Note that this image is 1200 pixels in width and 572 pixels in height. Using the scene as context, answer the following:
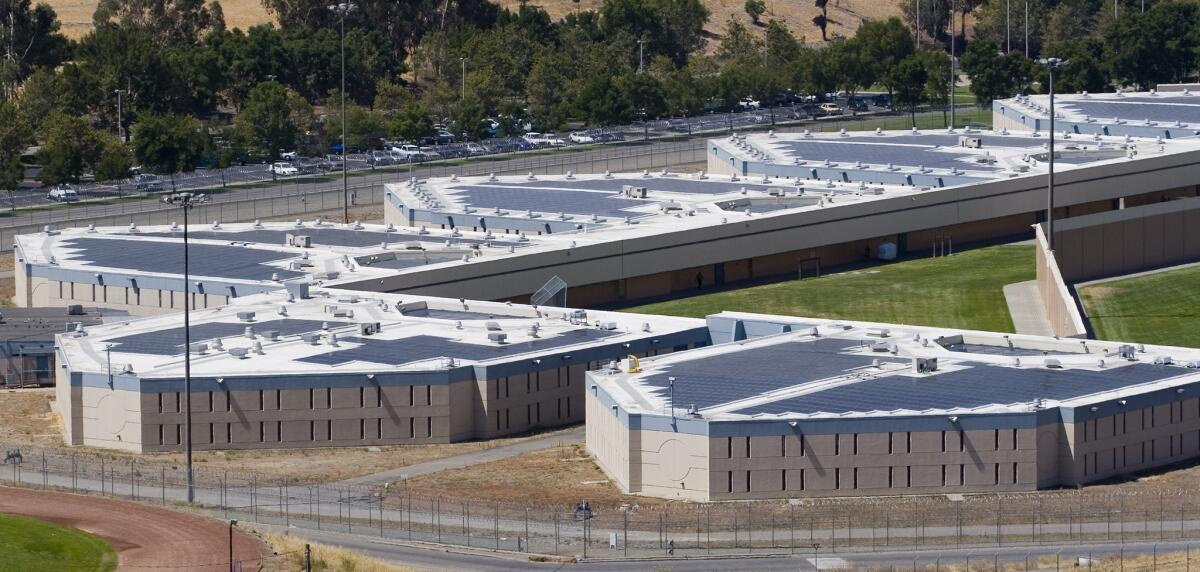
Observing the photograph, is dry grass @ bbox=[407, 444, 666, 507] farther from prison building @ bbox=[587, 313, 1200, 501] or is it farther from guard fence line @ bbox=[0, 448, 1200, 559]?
guard fence line @ bbox=[0, 448, 1200, 559]

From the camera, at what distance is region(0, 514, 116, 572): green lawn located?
7944cm

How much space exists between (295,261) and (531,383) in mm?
35450

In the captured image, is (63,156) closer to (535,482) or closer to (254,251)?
(254,251)

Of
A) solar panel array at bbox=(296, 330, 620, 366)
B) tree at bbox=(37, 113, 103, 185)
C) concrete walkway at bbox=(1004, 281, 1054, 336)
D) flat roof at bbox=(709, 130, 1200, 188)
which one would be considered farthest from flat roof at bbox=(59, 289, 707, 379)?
tree at bbox=(37, 113, 103, 185)

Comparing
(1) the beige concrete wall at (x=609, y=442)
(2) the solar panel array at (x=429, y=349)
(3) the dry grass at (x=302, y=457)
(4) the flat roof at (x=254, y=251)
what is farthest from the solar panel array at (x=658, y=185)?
(1) the beige concrete wall at (x=609, y=442)

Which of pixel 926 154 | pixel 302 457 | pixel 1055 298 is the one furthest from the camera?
pixel 926 154

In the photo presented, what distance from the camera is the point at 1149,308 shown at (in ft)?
450

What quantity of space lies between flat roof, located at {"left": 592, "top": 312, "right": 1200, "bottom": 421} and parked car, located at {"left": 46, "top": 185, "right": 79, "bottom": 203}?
9435 cm

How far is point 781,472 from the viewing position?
89188mm

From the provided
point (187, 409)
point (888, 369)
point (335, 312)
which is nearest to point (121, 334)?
point (335, 312)

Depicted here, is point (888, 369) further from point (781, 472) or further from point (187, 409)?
point (187, 409)

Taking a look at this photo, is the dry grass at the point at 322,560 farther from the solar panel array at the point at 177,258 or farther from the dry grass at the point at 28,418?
the solar panel array at the point at 177,258

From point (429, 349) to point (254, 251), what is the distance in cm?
3779

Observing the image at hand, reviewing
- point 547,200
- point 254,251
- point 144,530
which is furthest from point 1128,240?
point 144,530
